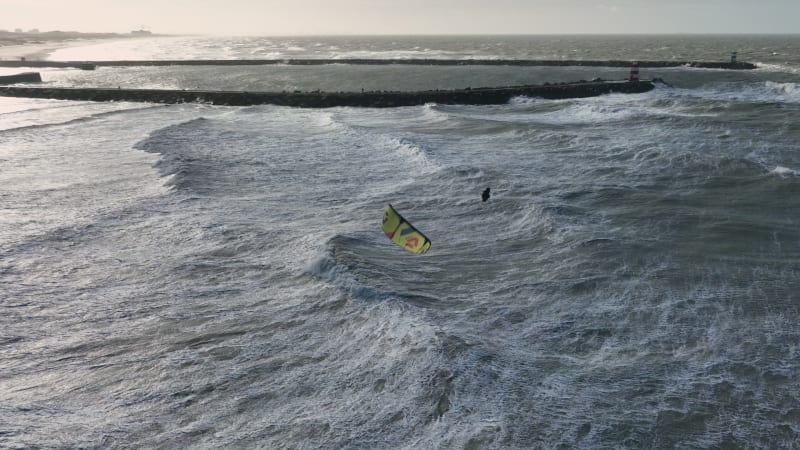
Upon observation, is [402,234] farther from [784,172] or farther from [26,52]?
[26,52]

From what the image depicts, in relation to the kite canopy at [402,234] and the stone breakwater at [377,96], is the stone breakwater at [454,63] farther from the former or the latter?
the kite canopy at [402,234]

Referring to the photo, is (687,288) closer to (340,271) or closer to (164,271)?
(340,271)

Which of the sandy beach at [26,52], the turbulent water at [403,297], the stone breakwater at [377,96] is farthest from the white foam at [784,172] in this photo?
the sandy beach at [26,52]

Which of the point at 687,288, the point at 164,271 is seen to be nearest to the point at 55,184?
the point at 164,271

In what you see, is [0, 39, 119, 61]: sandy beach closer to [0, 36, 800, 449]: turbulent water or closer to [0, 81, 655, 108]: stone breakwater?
[0, 81, 655, 108]: stone breakwater

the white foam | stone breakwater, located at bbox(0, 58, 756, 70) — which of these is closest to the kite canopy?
the white foam

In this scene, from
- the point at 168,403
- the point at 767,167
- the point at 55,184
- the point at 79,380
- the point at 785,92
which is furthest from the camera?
the point at 785,92

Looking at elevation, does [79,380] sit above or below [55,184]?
below
